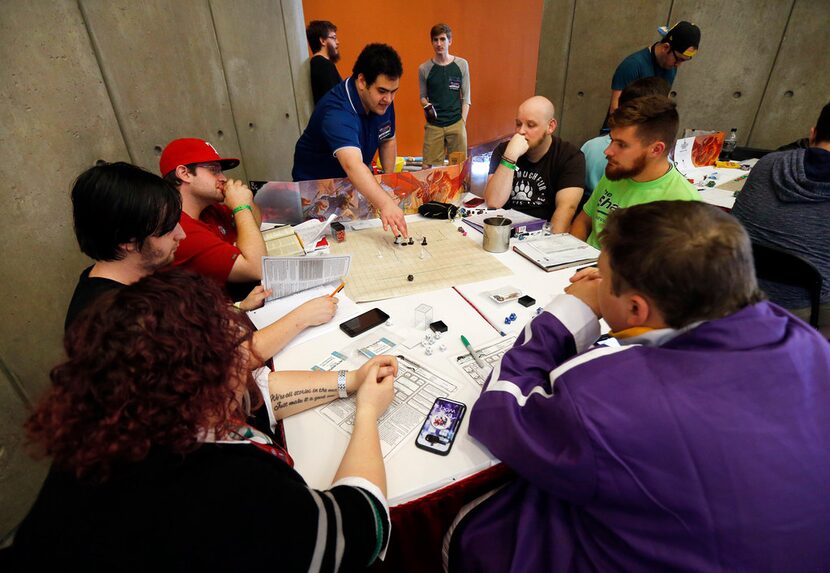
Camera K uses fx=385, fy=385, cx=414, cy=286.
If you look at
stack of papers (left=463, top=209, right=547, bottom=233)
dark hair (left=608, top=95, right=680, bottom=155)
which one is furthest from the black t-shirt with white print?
dark hair (left=608, top=95, right=680, bottom=155)

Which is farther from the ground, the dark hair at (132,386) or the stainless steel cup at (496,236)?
the dark hair at (132,386)

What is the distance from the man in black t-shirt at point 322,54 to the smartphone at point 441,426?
160 inches

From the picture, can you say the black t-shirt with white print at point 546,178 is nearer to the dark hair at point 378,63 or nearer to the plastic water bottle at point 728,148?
the dark hair at point 378,63

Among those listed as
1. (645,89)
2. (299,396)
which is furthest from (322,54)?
(299,396)

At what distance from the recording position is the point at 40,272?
6.22 ft

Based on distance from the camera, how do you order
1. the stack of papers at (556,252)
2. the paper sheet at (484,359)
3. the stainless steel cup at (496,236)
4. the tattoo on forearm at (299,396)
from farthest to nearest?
the stainless steel cup at (496,236) < the stack of papers at (556,252) < the paper sheet at (484,359) < the tattoo on forearm at (299,396)

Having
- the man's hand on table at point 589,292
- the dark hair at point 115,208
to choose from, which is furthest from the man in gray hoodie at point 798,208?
the dark hair at point 115,208

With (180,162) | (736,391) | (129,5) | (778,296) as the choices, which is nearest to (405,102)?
(129,5)

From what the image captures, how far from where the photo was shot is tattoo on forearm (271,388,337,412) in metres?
1.06

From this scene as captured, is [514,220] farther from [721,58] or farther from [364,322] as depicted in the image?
[721,58]

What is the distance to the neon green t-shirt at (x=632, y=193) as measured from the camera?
1.86 metres

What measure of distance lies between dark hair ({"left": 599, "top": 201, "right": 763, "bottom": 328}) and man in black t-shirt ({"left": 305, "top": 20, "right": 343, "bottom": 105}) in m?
4.11

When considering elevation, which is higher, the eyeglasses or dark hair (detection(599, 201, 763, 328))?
the eyeglasses

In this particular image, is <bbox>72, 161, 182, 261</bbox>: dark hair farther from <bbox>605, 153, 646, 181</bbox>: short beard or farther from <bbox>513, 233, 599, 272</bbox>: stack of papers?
<bbox>605, 153, 646, 181</bbox>: short beard
